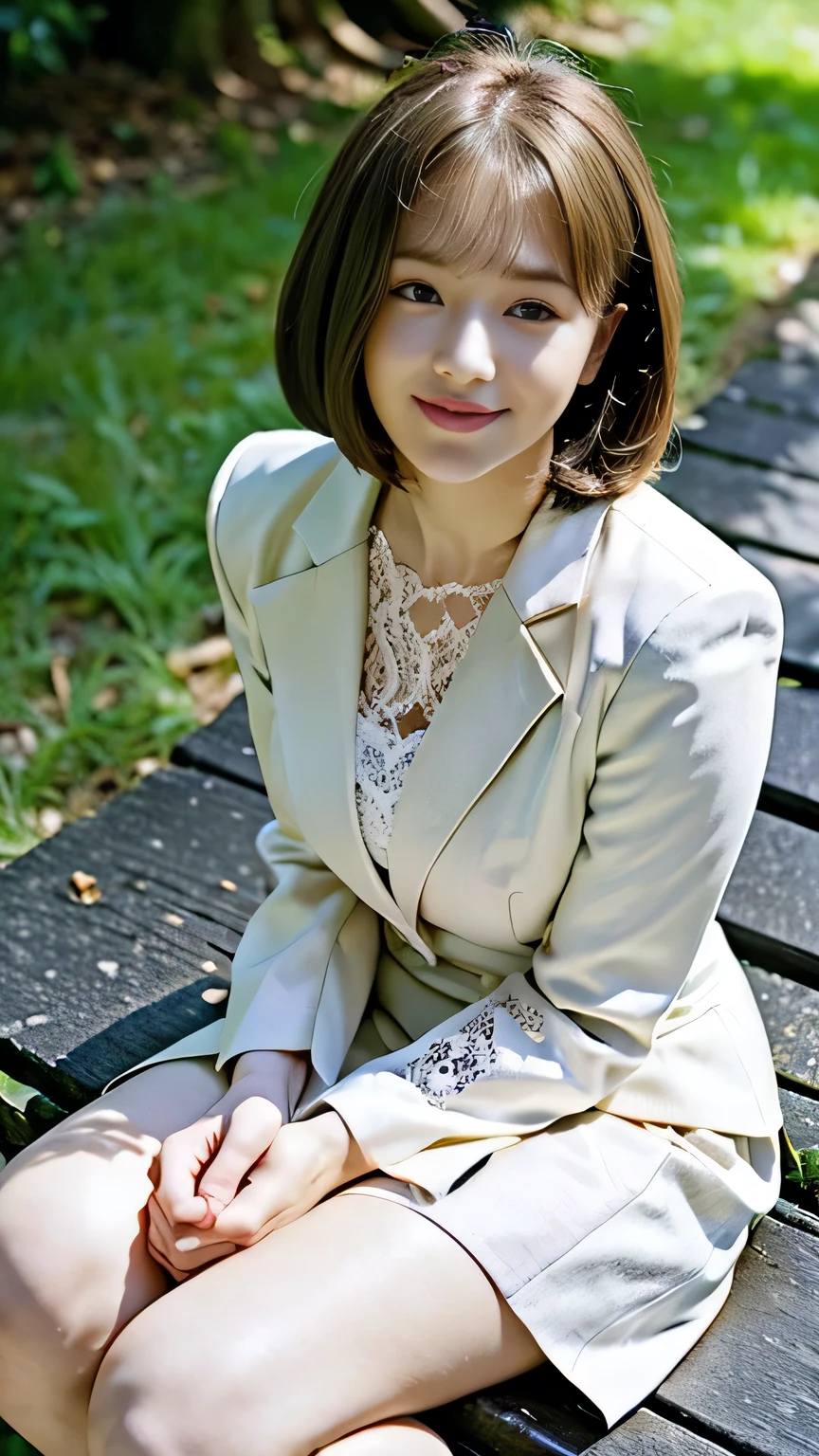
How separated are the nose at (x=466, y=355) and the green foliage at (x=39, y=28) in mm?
3751

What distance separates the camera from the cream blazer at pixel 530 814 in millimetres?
1598

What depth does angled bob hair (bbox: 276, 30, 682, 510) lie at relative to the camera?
1.49 meters

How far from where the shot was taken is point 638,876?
1.63 metres

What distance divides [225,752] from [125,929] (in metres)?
0.51

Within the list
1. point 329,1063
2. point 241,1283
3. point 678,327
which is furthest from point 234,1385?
point 678,327

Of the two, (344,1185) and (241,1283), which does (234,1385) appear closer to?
(241,1283)

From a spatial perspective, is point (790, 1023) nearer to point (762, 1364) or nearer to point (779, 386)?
point (762, 1364)

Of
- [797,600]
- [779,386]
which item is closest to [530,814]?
[797,600]

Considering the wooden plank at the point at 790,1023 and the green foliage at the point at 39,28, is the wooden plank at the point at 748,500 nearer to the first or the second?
the wooden plank at the point at 790,1023

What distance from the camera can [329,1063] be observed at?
1.87m

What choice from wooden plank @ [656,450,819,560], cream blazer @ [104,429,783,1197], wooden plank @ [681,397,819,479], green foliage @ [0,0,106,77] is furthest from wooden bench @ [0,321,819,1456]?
green foliage @ [0,0,106,77]

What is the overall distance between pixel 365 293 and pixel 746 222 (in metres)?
3.72

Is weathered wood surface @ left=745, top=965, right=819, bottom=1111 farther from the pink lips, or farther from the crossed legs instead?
the pink lips

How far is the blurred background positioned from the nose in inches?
14.2
